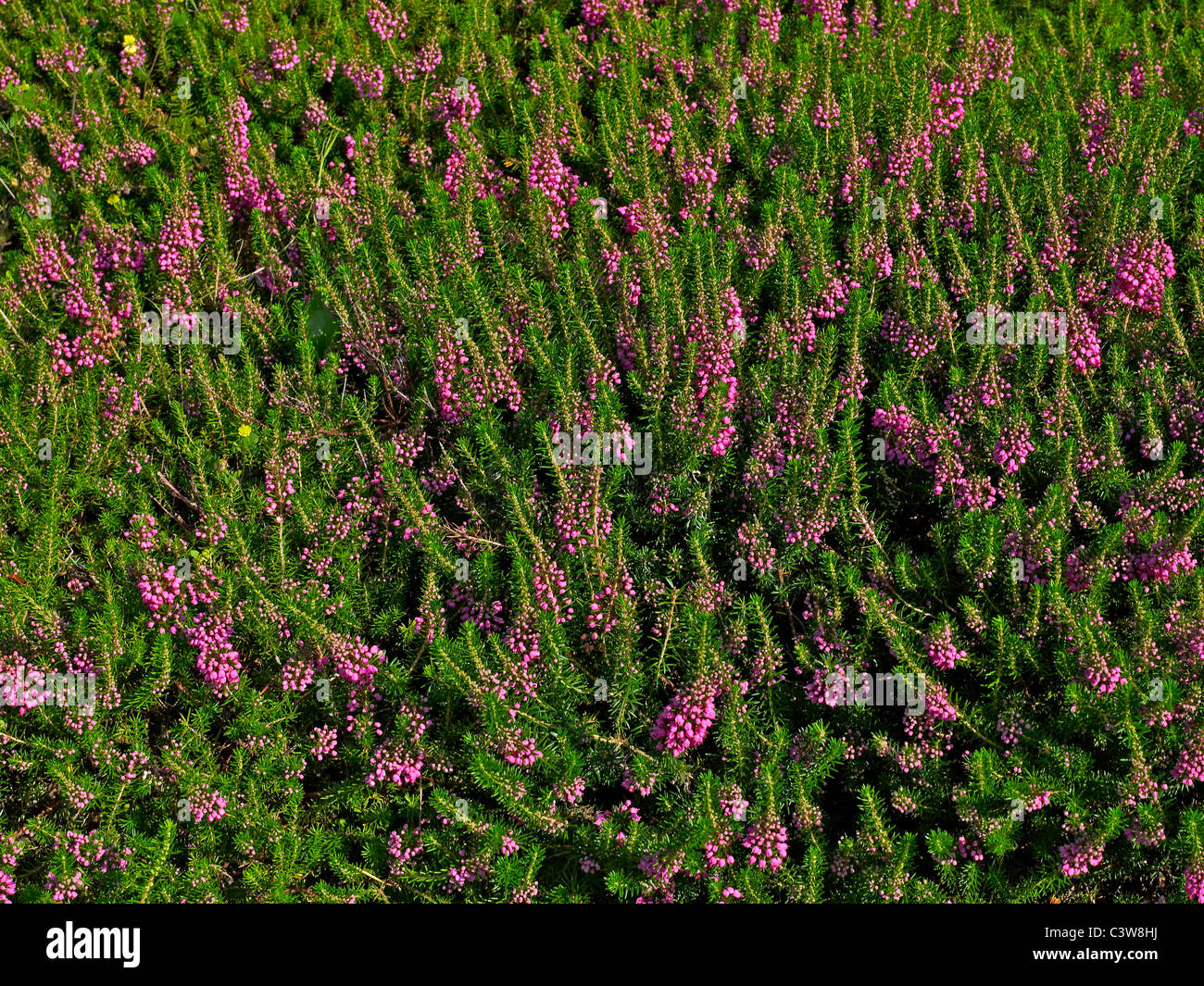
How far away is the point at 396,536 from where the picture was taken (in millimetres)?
5230

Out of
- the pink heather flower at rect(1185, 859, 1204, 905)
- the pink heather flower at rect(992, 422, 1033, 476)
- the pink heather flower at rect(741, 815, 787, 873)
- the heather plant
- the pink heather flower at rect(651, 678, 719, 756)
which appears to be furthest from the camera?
the pink heather flower at rect(992, 422, 1033, 476)

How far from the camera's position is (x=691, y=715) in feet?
14.6

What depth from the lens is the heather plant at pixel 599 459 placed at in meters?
4.31

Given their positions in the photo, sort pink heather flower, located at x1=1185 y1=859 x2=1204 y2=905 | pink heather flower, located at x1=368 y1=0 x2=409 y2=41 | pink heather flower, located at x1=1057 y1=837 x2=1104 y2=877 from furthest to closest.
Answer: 1. pink heather flower, located at x1=368 y1=0 x2=409 y2=41
2. pink heather flower, located at x1=1057 y1=837 x2=1104 y2=877
3. pink heather flower, located at x1=1185 y1=859 x2=1204 y2=905

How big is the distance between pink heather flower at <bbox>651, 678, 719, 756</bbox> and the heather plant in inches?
0.8

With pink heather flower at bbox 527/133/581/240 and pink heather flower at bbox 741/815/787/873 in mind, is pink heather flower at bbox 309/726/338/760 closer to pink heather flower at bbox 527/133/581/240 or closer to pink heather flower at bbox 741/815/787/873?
pink heather flower at bbox 741/815/787/873

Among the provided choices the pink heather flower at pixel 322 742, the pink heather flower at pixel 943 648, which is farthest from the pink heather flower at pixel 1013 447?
the pink heather flower at pixel 322 742

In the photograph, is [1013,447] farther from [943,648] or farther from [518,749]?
[518,749]

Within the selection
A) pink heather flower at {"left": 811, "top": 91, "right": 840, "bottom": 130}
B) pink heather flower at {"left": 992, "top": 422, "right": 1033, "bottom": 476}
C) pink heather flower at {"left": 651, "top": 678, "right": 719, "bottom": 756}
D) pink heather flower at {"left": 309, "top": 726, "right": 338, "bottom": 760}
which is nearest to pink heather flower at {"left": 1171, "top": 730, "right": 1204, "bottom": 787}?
pink heather flower at {"left": 992, "top": 422, "right": 1033, "bottom": 476}

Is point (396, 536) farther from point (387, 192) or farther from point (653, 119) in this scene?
point (653, 119)

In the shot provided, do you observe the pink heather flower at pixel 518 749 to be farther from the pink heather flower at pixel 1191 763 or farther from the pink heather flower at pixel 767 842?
the pink heather flower at pixel 1191 763

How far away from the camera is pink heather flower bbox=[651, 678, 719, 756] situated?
4.42 m

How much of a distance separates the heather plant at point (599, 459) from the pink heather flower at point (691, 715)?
0.07ft

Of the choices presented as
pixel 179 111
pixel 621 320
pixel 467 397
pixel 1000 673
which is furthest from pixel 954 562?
pixel 179 111
